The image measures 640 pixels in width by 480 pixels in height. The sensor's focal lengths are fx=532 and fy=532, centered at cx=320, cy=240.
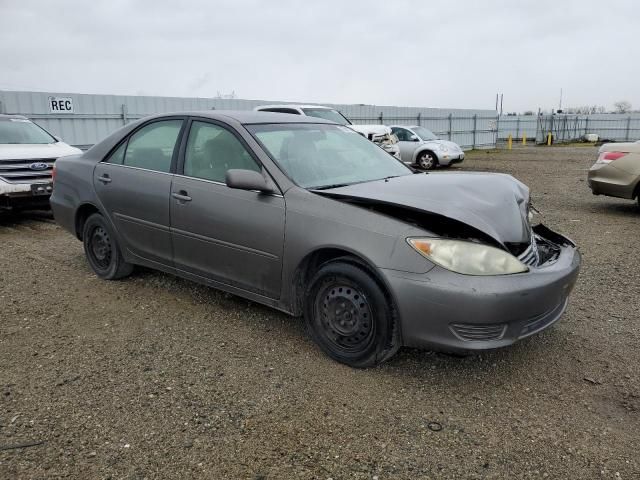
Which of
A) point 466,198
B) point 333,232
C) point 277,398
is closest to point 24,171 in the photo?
point 333,232

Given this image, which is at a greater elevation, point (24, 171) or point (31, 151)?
point (31, 151)

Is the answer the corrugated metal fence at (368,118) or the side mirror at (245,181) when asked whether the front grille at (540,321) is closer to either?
the side mirror at (245,181)

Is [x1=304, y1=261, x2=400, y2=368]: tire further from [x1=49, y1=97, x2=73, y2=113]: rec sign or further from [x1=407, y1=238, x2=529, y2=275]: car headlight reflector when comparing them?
[x1=49, y1=97, x2=73, y2=113]: rec sign

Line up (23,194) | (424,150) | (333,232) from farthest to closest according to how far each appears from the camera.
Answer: (424,150) → (23,194) → (333,232)

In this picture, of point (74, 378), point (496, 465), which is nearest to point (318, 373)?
point (496, 465)

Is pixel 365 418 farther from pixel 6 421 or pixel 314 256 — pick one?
pixel 6 421

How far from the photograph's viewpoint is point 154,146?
4457 mm

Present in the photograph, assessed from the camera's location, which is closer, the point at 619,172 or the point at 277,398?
the point at 277,398

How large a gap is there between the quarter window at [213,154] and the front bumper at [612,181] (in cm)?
675

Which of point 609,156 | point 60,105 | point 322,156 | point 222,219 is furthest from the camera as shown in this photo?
point 60,105

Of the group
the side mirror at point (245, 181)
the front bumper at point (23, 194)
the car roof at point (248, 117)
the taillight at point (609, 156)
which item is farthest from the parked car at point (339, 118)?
the side mirror at point (245, 181)

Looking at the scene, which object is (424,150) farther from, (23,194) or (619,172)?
(23,194)

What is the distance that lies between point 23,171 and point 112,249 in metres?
3.69

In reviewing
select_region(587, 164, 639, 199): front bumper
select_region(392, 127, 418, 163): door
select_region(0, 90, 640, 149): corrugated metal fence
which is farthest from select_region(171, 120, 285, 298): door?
select_region(392, 127, 418, 163): door
